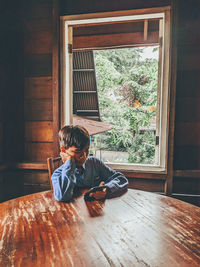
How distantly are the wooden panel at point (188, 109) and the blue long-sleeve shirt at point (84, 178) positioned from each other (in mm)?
980

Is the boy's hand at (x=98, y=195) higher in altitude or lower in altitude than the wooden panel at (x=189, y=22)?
lower

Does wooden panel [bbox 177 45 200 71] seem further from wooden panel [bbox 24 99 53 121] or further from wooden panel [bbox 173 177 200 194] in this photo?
wooden panel [bbox 24 99 53 121]

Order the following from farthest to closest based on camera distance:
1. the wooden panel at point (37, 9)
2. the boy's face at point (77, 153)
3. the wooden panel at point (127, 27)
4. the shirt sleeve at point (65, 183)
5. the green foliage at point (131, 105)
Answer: the green foliage at point (131, 105)
the wooden panel at point (127, 27)
the wooden panel at point (37, 9)
the boy's face at point (77, 153)
the shirt sleeve at point (65, 183)

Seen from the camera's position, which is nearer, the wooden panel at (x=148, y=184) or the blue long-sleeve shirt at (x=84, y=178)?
the blue long-sleeve shirt at (x=84, y=178)

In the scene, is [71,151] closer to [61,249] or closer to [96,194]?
[96,194]

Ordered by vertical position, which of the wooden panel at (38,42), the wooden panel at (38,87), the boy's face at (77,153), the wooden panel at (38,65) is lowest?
the boy's face at (77,153)

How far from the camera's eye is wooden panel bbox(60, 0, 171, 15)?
1.95 meters

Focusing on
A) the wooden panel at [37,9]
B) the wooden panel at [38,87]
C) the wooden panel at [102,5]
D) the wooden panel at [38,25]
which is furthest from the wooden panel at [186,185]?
the wooden panel at [37,9]

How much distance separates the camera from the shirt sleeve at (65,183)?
3.82 ft

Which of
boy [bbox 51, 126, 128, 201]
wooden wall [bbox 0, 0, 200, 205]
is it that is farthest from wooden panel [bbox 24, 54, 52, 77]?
boy [bbox 51, 126, 128, 201]

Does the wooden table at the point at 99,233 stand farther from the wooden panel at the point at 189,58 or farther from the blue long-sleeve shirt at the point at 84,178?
the wooden panel at the point at 189,58

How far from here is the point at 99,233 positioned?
81 centimetres

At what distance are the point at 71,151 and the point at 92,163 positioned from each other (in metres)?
0.29

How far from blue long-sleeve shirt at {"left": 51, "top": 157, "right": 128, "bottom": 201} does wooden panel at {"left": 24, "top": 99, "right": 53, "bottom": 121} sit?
92 cm
